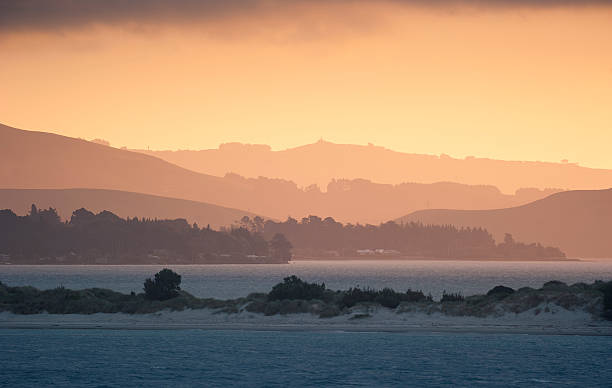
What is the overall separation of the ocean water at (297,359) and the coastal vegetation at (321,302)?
5.25 metres

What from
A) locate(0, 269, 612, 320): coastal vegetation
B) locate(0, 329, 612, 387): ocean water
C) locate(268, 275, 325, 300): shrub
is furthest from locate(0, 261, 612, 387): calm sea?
locate(268, 275, 325, 300): shrub

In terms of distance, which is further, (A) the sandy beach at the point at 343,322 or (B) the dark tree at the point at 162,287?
(B) the dark tree at the point at 162,287

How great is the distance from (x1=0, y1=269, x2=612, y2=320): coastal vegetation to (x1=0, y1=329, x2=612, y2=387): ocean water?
17.2 feet

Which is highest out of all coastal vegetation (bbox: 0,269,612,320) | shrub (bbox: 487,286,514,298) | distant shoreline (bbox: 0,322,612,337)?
shrub (bbox: 487,286,514,298)

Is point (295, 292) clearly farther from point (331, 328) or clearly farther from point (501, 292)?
point (501, 292)

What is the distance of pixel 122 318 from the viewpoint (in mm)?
62844

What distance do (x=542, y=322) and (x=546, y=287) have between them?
632 centimetres

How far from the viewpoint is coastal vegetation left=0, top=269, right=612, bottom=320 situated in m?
59.8

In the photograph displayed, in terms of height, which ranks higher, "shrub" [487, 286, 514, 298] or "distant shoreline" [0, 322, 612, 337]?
"shrub" [487, 286, 514, 298]

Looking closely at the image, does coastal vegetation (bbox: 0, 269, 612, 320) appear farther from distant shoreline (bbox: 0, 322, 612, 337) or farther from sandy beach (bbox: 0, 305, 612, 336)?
distant shoreline (bbox: 0, 322, 612, 337)

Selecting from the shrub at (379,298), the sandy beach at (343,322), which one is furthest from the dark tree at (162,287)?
the shrub at (379,298)

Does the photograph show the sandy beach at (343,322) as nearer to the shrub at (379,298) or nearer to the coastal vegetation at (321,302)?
the coastal vegetation at (321,302)

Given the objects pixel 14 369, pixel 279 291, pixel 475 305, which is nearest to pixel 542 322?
pixel 475 305

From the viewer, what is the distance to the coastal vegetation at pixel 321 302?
59.8 meters
